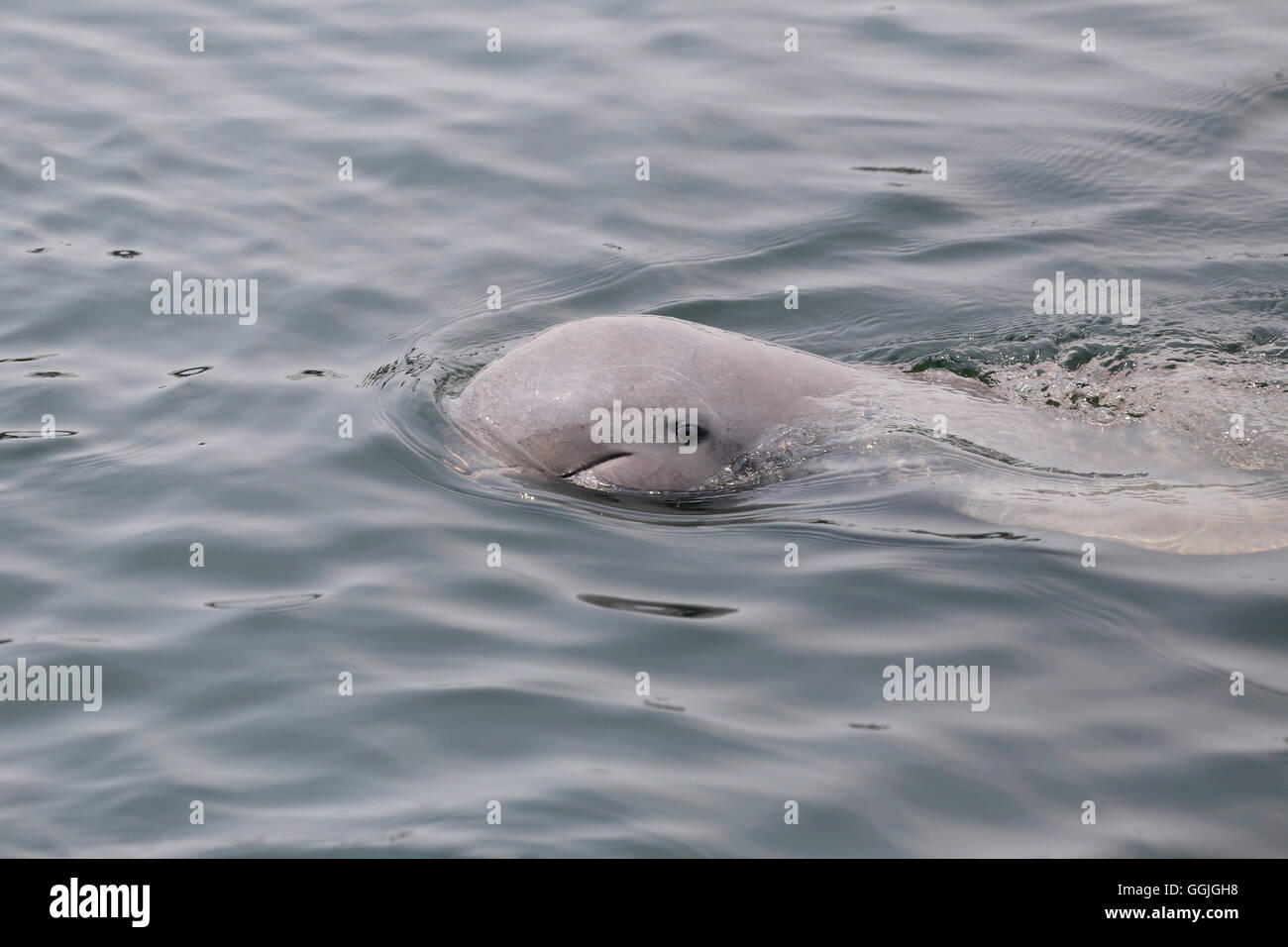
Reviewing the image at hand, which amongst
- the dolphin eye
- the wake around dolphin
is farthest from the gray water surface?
the dolphin eye

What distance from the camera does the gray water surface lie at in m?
5.42

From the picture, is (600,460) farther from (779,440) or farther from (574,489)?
(779,440)

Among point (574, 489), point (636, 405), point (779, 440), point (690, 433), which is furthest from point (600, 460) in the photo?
point (779, 440)

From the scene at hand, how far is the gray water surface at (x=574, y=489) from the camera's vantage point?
5422mm

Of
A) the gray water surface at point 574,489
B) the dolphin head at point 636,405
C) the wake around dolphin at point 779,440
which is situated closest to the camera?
the gray water surface at point 574,489

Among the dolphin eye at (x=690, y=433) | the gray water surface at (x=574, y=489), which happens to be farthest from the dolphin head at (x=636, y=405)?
the gray water surface at (x=574, y=489)

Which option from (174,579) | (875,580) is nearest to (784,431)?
(875,580)

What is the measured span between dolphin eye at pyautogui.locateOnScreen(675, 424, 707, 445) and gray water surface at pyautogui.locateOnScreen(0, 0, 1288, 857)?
326mm

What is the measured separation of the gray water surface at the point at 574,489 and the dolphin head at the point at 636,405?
209mm

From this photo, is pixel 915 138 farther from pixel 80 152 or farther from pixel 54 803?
pixel 54 803

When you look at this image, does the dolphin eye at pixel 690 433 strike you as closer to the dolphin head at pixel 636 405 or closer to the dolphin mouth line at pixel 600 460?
the dolphin head at pixel 636 405

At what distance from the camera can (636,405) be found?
725 centimetres
